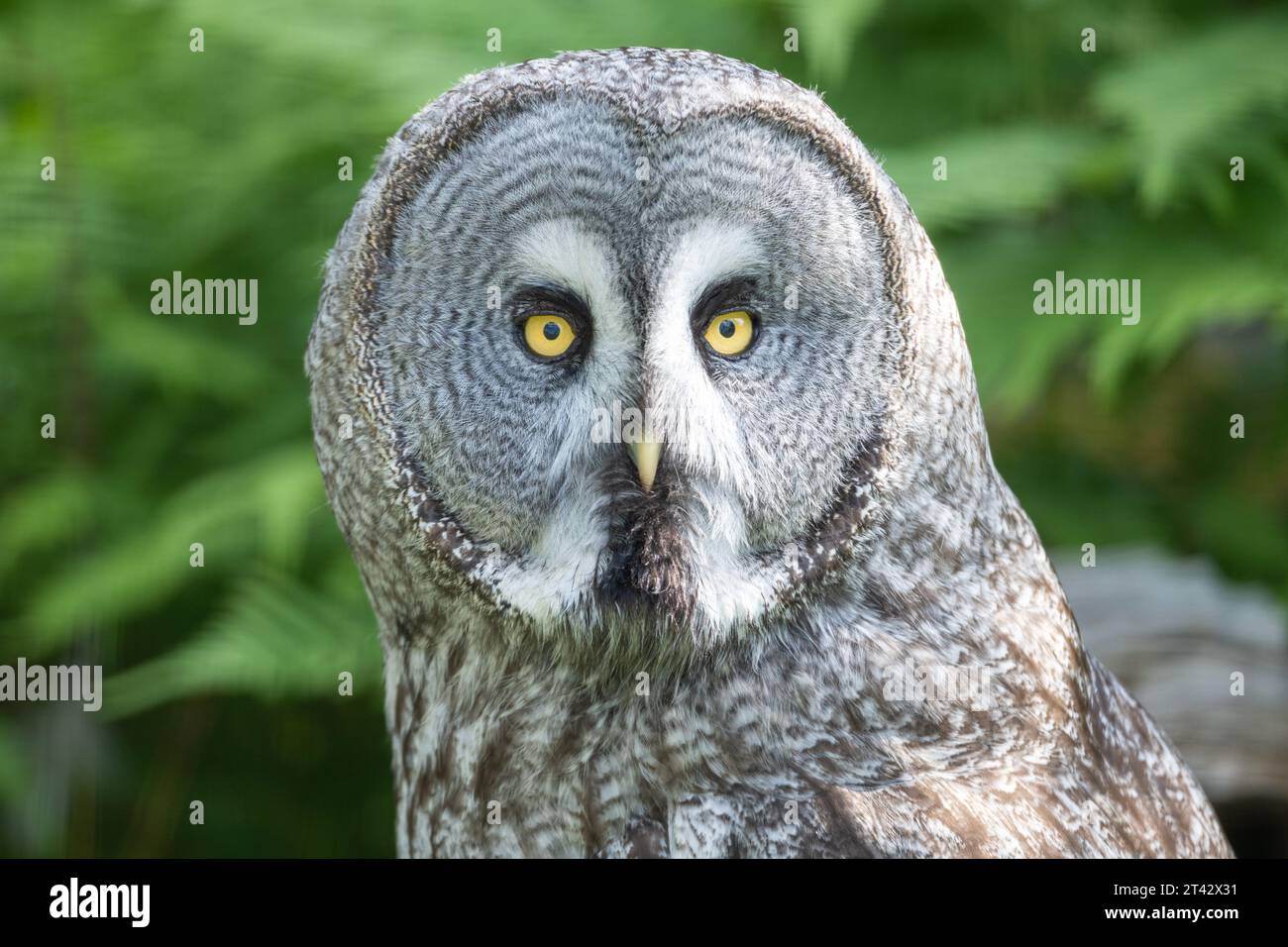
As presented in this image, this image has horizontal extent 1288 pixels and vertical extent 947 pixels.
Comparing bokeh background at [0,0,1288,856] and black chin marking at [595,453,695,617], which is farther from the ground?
bokeh background at [0,0,1288,856]

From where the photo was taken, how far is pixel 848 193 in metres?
0.97

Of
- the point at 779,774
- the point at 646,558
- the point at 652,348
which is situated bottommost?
the point at 779,774

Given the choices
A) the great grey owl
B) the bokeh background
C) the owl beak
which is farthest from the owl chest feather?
the bokeh background

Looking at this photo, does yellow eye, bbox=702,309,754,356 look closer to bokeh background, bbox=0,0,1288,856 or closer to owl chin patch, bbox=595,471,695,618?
owl chin patch, bbox=595,471,695,618

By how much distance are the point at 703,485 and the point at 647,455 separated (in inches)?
2.1

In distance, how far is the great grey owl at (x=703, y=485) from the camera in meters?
0.93

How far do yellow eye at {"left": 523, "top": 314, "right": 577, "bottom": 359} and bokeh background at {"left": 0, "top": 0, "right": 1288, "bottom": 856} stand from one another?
992mm

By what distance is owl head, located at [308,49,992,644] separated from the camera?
0.93 meters

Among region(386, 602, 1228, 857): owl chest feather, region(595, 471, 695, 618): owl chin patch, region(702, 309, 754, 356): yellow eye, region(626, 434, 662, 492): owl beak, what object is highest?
region(702, 309, 754, 356): yellow eye

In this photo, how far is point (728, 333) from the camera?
949 millimetres

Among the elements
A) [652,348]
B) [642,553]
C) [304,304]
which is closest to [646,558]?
[642,553]

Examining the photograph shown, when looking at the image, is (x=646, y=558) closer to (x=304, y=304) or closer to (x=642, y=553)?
(x=642, y=553)

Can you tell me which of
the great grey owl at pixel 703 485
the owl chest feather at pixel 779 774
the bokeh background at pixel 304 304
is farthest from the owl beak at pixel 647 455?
the bokeh background at pixel 304 304
